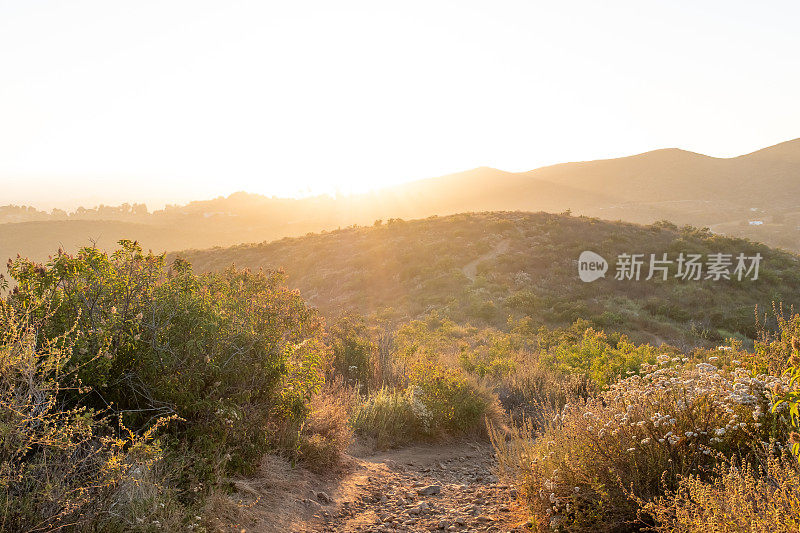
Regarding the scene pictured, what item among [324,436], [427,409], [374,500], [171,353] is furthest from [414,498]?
[171,353]

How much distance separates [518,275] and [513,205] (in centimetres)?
7892

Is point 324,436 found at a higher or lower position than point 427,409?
higher

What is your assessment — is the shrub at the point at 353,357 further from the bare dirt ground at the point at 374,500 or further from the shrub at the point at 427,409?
the bare dirt ground at the point at 374,500

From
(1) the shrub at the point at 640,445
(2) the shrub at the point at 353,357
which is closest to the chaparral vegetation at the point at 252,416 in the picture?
(1) the shrub at the point at 640,445

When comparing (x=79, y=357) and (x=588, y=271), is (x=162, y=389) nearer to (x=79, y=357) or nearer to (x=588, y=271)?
(x=79, y=357)

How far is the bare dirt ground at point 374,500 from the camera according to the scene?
422 cm

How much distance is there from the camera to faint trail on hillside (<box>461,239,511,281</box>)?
27.8m

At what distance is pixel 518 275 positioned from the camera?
26.6m

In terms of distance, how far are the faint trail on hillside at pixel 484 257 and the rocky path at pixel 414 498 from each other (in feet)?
68.2

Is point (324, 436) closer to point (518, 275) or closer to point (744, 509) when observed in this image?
point (744, 509)

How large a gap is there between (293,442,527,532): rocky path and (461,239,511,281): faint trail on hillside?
2080 centimetres

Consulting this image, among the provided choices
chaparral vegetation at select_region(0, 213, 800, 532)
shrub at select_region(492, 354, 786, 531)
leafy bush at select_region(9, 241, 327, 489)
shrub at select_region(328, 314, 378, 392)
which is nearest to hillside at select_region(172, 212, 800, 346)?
shrub at select_region(328, 314, 378, 392)

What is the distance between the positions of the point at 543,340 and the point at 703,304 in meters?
13.1

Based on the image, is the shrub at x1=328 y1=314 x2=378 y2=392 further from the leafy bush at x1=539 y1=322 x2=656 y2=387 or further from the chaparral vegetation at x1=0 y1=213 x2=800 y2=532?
the leafy bush at x1=539 y1=322 x2=656 y2=387
